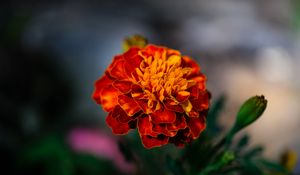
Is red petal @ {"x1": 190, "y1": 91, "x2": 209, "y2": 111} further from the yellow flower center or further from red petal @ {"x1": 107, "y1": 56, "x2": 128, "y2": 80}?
red petal @ {"x1": 107, "y1": 56, "x2": 128, "y2": 80}

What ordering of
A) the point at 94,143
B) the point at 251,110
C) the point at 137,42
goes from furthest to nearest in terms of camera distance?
1. the point at 94,143
2. the point at 137,42
3. the point at 251,110

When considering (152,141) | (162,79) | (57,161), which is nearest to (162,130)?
(152,141)

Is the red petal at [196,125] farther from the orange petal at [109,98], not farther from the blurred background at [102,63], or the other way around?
the blurred background at [102,63]

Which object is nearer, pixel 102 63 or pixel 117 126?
pixel 117 126

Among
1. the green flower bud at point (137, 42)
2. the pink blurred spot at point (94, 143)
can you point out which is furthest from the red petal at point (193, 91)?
the pink blurred spot at point (94, 143)

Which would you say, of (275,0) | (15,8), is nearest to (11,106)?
(15,8)

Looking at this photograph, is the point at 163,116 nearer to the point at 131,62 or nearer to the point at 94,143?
the point at 131,62

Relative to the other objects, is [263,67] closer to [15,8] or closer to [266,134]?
[266,134]
